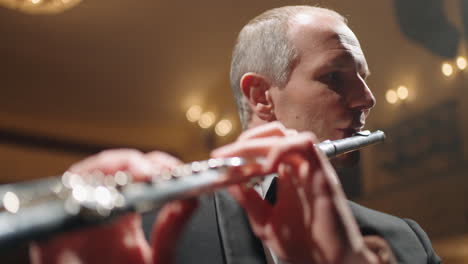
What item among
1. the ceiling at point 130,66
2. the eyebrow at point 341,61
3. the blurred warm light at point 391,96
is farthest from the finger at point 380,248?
the blurred warm light at point 391,96

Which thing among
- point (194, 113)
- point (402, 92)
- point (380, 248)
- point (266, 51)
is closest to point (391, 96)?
point (402, 92)

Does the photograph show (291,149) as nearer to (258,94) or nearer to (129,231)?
(129,231)

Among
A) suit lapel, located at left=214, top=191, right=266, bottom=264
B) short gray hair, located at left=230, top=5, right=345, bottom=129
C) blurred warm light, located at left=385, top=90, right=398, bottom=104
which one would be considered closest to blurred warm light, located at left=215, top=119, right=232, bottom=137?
blurred warm light, located at left=385, top=90, right=398, bottom=104

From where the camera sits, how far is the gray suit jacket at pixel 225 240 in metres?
0.83

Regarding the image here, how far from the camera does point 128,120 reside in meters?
4.43

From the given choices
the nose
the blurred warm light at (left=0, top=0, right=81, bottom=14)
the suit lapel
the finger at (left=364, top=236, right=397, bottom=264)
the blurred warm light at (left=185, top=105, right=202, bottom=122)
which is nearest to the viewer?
the suit lapel

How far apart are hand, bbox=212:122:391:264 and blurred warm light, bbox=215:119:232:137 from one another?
3771mm

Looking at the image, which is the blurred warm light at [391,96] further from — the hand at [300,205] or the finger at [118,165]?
the finger at [118,165]

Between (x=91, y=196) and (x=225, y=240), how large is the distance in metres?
0.41

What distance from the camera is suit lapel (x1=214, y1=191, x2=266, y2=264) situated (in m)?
0.83

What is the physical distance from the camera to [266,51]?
1225 millimetres

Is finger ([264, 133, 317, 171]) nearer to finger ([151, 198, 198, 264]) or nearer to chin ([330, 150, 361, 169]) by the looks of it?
finger ([151, 198, 198, 264])

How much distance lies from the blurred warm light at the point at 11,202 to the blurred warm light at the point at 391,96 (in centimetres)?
277

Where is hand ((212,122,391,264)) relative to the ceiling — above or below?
below
